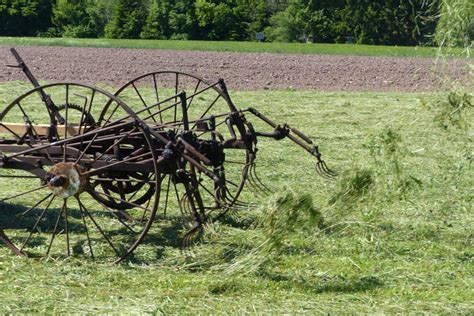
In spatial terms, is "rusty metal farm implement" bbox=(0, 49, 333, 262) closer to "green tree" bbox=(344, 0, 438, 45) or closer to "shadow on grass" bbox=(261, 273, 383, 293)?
"shadow on grass" bbox=(261, 273, 383, 293)

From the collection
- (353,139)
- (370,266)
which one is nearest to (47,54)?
(353,139)

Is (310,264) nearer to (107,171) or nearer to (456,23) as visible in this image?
(107,171)

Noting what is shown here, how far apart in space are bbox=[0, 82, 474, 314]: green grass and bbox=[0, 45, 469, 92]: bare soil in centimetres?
923

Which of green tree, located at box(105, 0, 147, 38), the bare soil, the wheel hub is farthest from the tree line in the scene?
the wheel hub

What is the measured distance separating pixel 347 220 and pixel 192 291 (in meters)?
1.79

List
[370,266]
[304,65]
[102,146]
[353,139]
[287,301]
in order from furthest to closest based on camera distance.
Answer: [304,65]
[353,139]
[102,146]
[370,266]
[287,301]

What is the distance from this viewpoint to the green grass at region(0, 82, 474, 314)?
4.79m

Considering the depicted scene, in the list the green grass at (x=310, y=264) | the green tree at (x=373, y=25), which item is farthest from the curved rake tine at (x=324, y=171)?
the green tree at (x=373, y=25)

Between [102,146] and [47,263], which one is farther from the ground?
[102,146]

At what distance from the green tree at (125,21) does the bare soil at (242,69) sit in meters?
17.1

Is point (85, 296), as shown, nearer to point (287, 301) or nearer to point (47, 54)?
point (287, 301)

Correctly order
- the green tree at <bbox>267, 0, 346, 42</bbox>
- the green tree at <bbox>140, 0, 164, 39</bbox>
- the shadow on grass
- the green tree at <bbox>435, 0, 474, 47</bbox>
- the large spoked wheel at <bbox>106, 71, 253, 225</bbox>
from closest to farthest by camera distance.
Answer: the shadow on grass, the green tree at <bbox>435, 0, 474, 47</bbox>, the large spoked wheel at <bbox>106, 71, 253, 225</bbox>, the green tree at <bbox>267, 0, 346, 42</bbox>, the green tree at <bbox>140, 0, 164, 39</bbox>

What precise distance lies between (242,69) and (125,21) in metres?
23.6

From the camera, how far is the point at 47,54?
2289 cm
